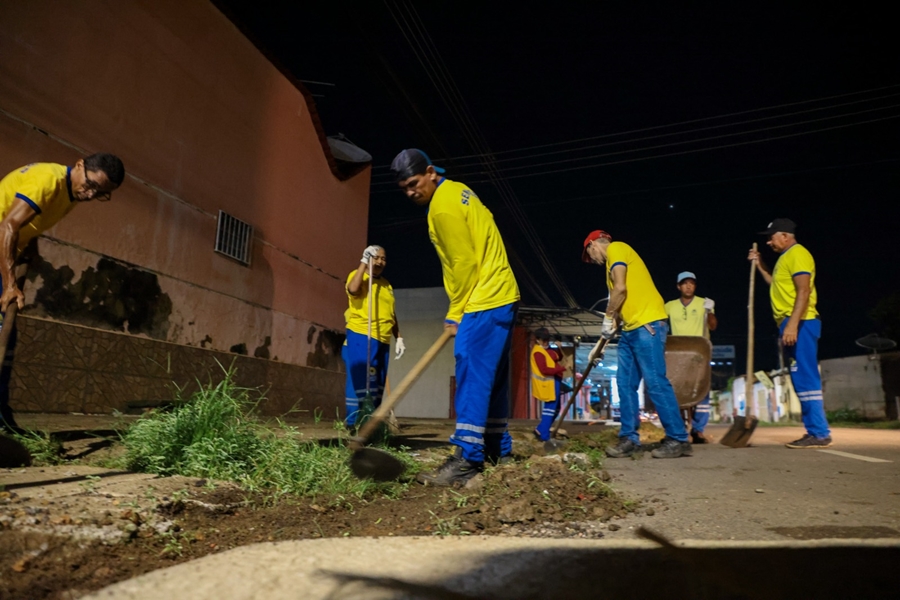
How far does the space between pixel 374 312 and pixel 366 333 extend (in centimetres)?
23

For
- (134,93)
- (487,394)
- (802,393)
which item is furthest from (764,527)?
(134,93)

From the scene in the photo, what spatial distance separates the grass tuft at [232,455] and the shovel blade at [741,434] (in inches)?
163

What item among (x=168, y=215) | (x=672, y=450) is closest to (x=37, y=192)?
(x=168, y=215)

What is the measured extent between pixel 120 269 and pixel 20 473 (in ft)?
14.2

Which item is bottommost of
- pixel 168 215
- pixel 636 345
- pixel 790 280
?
pixel 636 345

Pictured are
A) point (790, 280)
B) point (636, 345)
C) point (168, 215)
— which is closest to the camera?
point (636, 345)

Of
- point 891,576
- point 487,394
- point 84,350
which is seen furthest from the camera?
point 84,350

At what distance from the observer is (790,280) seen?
551cm

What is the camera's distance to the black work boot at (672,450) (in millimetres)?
4723

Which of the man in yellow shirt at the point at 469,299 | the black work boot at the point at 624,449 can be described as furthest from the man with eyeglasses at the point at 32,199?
the black work boot at the point at 624,449

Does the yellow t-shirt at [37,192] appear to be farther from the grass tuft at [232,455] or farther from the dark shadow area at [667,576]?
the dark shadow area at [667,576]

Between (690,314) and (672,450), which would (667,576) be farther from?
(690,314)

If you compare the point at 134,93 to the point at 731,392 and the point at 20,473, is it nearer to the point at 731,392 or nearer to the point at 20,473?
the point at 20,473

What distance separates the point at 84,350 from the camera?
233 inches
